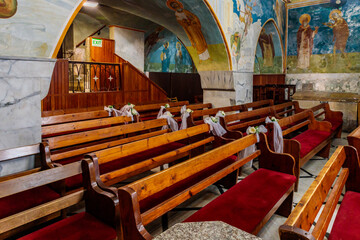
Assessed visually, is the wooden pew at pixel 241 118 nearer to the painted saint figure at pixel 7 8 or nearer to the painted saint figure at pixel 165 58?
the painted saint figure at pixel 7 8

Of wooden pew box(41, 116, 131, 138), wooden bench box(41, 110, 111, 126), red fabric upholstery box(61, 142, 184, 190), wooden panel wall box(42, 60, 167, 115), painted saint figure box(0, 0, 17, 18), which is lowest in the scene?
red fabric upholstery box(61, 142, 184, 190)

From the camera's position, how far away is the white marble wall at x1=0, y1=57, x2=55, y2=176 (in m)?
2.89

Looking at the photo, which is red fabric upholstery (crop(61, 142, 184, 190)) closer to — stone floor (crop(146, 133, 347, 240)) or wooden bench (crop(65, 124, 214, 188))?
wooden bench (crop(65, 124, 214, 188))

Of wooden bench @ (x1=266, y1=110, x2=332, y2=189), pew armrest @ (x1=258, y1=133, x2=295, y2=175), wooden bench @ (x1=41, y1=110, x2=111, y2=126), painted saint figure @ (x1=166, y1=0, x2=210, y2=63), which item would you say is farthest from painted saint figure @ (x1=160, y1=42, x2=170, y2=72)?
pew armrest @ (x1=258, y1=133, x2=295, y2=175)

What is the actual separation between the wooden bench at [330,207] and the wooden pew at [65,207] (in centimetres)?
120

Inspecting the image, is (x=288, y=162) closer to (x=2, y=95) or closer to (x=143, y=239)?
(x=143, y=239)

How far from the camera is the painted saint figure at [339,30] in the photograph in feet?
32.3

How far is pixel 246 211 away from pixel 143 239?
3.15 ft

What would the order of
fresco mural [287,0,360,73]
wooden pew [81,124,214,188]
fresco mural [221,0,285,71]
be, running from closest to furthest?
wooden pew [81,124,214,188] < fresco mural [221,0,285,71] < fresco mural [287,0,360,73]

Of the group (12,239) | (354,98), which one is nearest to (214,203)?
(12,239)

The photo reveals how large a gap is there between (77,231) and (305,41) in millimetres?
11416

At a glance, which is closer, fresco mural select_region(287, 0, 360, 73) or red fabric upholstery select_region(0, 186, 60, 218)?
red fabric upholstery select_region(0, 186, 60, 218)

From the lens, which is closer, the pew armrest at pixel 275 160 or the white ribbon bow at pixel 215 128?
the pew armrest at pixel 275 160

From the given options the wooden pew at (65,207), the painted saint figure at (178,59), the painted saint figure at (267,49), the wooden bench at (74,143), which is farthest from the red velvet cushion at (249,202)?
the painted saint figure at (178,59)
